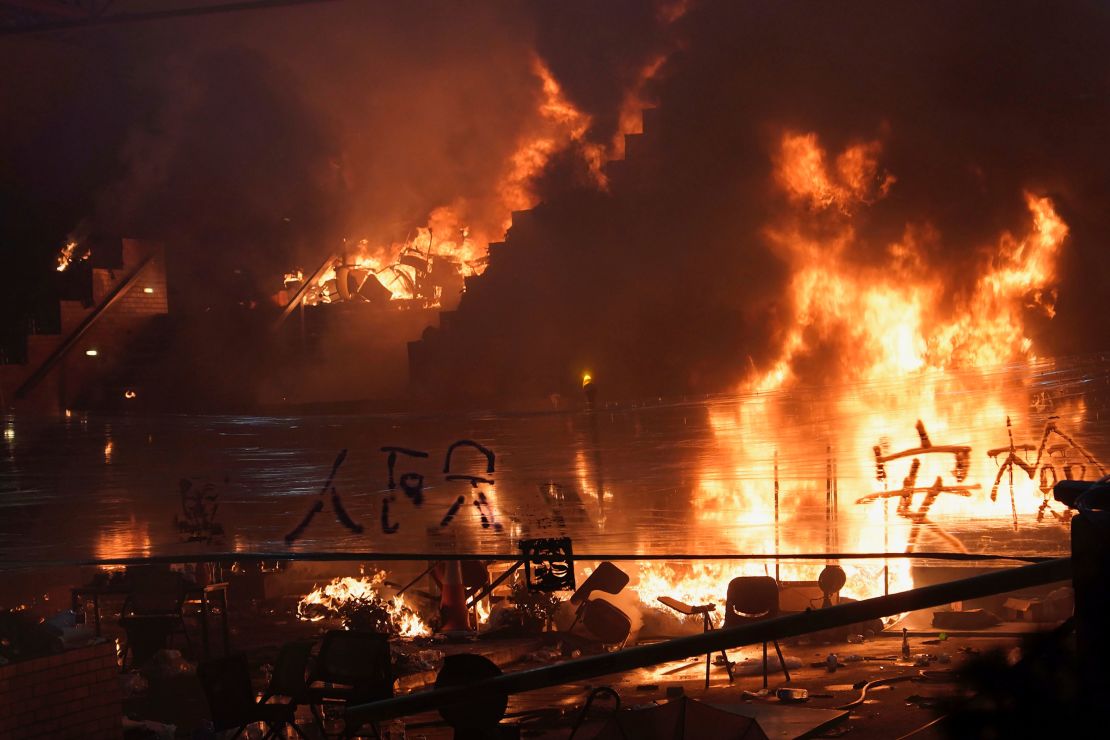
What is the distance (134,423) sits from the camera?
6445 millimetres

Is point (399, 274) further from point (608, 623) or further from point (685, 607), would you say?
point (685, 607)

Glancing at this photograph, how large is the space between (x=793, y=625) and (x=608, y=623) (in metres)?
9.10

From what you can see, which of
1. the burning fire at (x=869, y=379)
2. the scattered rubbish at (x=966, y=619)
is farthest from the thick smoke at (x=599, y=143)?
the scattered rubbish at (x=966, y=619)

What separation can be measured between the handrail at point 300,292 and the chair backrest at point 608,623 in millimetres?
6694

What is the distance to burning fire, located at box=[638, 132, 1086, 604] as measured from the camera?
508cm

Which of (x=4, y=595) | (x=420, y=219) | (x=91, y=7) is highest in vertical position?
(x=91, y=7)

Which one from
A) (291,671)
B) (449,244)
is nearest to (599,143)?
(449,244)

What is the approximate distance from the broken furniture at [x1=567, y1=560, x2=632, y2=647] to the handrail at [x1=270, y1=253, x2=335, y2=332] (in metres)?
6.47

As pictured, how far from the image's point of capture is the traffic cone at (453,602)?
10930 millimetres

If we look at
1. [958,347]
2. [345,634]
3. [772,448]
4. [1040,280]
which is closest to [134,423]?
[345,634]

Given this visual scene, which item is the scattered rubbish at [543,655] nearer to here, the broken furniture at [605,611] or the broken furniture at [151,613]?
the broken furniture at [605,611]

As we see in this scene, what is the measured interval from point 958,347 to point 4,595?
10813 millimetres

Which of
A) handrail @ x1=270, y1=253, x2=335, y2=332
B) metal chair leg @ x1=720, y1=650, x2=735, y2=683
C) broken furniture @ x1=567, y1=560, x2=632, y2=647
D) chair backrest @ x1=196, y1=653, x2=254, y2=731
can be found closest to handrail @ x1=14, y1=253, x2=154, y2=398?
handrail @ x1=270, y1=253, x2=335, y2=332

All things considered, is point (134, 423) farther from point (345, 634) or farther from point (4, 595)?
point (4, 595)
